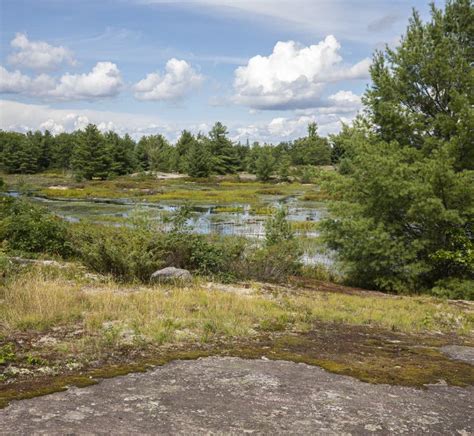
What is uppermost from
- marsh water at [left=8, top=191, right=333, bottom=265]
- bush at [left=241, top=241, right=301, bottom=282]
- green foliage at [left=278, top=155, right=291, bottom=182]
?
green foliage at [left=278, top=155, right=291, bottom=182]

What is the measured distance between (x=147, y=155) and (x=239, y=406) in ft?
351

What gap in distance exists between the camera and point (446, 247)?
1805 centimetres

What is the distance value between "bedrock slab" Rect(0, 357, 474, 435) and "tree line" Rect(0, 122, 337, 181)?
271ft

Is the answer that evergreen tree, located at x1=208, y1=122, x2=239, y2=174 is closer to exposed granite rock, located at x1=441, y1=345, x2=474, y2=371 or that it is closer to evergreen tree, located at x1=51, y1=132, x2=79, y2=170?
evergreen tree, located at x1=51, y1=132, x2=79, y2=170

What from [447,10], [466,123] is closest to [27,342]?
[466,123]

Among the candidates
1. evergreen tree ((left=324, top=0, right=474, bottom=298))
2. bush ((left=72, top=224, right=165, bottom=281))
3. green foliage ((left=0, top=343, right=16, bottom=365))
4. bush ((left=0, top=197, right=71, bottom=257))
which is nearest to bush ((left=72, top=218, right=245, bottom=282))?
bush ((left=72, top=224, right=165, bottom=281))

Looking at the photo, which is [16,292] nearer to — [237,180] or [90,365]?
[90,365]

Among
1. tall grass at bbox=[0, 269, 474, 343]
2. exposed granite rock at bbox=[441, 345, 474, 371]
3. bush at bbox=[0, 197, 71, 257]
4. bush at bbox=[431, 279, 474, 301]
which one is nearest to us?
exposed granite rock at bbox=[441, 345, 474, 371]

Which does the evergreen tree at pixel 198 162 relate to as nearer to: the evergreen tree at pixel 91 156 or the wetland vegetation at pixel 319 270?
the evergreen tree at pixel 91 156

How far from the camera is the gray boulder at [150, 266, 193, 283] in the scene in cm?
1288

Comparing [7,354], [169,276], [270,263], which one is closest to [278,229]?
[270,263]

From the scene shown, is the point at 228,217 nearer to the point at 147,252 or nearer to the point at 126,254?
the point at 147,252

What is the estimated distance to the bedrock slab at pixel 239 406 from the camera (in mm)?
4301

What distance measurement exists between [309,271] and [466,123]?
7757mm
